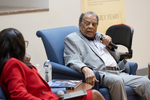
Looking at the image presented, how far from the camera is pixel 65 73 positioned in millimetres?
2689

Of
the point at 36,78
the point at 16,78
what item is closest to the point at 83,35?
the point at 36,78

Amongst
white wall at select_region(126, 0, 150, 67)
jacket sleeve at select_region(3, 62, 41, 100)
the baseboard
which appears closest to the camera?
jacket sleeve at select_region(3, 62, 41, 100)

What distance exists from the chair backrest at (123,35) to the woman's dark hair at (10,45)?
2094 mm

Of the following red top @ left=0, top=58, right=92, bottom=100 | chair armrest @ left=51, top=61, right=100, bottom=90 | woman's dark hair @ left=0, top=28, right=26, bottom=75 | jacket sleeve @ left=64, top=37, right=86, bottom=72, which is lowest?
chair armrest @ left=51, top=61, right=100, bottom=90

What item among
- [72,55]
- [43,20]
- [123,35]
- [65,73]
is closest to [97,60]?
[72,55]

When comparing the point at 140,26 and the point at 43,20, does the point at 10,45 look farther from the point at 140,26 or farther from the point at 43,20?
the point at 140,26

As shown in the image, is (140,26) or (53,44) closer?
(53,44)

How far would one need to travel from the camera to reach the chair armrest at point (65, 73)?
2.61 m

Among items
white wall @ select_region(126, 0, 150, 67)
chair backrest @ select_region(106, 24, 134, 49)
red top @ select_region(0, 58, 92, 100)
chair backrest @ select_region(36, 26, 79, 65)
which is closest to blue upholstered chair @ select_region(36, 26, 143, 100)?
chair backrest @ select_region(36, 26, 79, 65)

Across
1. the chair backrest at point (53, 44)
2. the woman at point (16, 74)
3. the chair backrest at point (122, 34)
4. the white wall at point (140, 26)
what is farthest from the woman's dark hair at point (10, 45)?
the white wall at point (140, 26)

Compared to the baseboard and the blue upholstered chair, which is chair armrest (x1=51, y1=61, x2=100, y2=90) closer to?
the blue upholstered chair

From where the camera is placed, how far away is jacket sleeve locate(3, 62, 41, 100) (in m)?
1.53

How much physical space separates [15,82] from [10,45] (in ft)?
0.86

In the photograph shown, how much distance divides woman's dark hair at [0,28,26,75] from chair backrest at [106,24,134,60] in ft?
6.87
